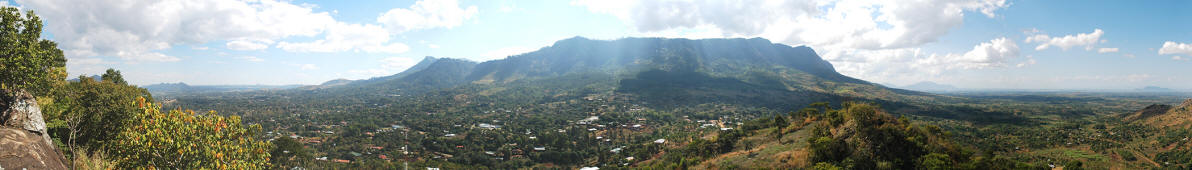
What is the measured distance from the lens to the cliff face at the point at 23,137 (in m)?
7.40

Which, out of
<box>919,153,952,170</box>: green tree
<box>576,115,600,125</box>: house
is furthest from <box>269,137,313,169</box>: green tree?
<box>919,153,952,170</box>: green tree

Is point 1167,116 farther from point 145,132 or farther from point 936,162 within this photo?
point 145,132

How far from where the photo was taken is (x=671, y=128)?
278 feet

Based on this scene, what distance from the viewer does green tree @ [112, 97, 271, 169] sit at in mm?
10578

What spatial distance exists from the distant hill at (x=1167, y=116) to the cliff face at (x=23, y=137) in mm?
82872

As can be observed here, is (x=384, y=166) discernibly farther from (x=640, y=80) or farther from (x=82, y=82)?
(x=640, y=80)

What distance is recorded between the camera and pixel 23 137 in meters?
8.38

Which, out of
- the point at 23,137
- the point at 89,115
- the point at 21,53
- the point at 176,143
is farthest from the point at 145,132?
the point at 89,115

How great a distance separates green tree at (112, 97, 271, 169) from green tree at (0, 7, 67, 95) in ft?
10.0

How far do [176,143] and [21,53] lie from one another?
5.32 meters

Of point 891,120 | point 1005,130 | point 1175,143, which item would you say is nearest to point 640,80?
point 1005,130

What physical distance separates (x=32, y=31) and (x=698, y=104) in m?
122

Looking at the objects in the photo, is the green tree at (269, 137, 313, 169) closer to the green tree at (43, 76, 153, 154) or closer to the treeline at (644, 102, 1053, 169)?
the green tree at (43, 76, 153, 154)

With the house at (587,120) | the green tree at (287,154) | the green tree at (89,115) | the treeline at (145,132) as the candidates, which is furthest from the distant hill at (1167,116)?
the green tree at (287,154)
